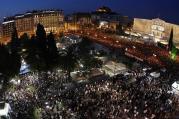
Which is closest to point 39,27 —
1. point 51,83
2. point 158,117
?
point 51,83

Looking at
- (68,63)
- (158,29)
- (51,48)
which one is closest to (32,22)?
(158,29)

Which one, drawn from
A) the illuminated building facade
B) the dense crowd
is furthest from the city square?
the illuminated building facade

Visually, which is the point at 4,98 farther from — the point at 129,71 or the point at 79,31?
the point at 79,31

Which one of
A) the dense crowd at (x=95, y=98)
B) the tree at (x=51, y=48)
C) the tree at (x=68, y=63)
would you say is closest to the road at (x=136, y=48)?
the dense crowd at (x=95, y=98)

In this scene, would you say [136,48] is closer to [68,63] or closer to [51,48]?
[51,48]

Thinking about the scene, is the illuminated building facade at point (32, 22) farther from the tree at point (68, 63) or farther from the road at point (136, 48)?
the tree at point (68, 63)

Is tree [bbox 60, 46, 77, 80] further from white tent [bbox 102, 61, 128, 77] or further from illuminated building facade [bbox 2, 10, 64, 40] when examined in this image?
illuminated building facade [bbox 2, 10, 64, 40]
